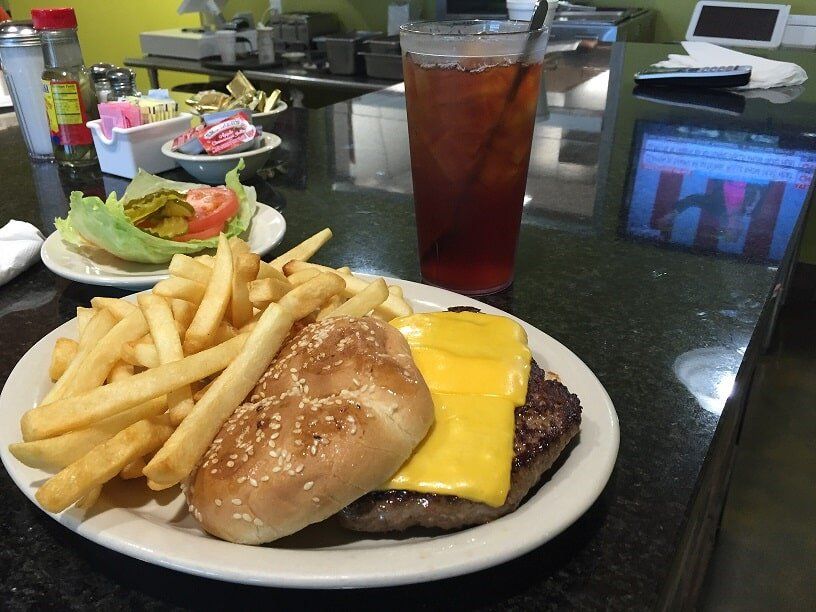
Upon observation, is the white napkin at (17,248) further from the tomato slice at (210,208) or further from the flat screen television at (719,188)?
the flat screen television at (719,188)

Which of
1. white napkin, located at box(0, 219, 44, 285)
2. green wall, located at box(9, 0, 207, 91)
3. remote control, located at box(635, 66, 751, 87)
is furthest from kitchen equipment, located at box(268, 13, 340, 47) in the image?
white napkin, located at box(0, 219, 44, 285)

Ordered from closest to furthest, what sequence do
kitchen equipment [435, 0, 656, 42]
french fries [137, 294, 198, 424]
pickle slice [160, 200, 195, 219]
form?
french fries [137, 294, 198, 424]
pickle slice [160, 200, 195, 219]
kitchen equipment [435, 0, 656, 42]

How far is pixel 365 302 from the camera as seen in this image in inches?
42.7

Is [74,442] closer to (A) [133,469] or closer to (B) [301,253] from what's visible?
(A) [133,469]

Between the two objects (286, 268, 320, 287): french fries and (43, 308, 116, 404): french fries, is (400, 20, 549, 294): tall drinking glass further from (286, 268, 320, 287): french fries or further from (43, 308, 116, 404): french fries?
(43, 308, 116, 404): french fries

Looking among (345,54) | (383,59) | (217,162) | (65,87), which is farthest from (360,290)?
(345,54)

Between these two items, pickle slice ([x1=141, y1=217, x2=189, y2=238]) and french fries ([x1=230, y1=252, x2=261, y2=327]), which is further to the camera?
pickle slice ([x1=141, y1=217, x2=189, y2=238])

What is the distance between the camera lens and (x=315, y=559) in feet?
2.30

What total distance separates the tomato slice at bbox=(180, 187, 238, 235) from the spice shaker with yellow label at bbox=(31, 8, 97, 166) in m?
0.74

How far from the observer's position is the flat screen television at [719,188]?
1720 mm

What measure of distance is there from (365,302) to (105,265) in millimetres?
719

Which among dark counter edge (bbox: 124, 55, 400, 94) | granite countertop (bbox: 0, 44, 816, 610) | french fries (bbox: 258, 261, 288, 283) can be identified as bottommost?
dark counter edge (bbox: 124, 55, 400, 94)

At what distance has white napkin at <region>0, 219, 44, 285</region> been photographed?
4.93 feet

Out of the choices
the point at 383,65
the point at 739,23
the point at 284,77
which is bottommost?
the point at 284,77
